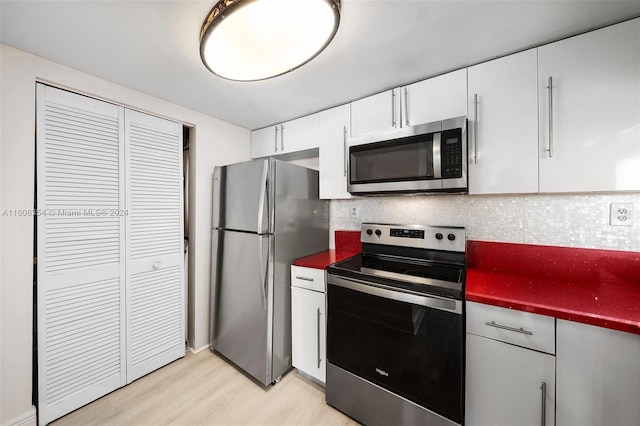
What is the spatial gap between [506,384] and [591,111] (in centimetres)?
139

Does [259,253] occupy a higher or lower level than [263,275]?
higher

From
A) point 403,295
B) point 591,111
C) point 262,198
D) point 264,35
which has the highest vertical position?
point 264,35

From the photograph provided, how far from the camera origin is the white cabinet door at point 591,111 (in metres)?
1.14

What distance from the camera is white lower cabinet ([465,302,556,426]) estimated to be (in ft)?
3.46

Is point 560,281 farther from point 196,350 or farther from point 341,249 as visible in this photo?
point 196,350

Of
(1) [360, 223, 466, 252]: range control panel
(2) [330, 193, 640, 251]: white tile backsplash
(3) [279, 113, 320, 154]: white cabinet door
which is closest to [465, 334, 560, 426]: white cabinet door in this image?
(1) [360, 223, 466, 252]: range control panel

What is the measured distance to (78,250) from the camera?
5.27 feet

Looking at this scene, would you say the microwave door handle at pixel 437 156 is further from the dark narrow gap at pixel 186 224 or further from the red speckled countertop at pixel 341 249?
the dark narrow gap at pixel 186 224

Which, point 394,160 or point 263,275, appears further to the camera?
point 263,275

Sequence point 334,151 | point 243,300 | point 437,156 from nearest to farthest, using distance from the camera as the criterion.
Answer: point 437,156
point 243,300
point 334,151

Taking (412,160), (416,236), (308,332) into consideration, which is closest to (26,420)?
(308,332)

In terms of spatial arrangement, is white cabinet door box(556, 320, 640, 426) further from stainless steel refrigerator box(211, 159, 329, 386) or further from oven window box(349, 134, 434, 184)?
stainless steel refrigerator box(211, 159, 329, 386)

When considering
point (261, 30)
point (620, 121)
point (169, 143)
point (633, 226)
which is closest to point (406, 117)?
point (620, 121)

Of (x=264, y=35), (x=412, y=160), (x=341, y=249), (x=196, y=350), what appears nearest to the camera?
(x=264, y=35)
